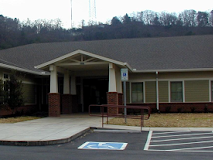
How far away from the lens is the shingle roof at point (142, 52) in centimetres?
2386

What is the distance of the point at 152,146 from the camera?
32.2ft

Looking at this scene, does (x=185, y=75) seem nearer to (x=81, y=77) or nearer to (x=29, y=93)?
(x=81, y=77)

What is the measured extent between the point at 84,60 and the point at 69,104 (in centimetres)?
421

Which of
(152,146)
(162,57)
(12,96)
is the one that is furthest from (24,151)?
(162,57)

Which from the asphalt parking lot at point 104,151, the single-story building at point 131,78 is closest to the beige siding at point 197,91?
the single-story building at point 131,78

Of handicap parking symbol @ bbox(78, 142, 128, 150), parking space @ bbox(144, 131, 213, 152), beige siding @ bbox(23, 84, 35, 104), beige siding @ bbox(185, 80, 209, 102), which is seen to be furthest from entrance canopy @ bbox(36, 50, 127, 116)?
handicap parking symbol @ bbox(78, 142, 128, 150)

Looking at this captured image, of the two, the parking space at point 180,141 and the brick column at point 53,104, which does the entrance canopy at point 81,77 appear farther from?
the parking space at point 180,141

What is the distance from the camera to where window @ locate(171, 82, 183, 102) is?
23.5 metres

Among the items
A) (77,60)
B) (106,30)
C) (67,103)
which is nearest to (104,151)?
(77,60)

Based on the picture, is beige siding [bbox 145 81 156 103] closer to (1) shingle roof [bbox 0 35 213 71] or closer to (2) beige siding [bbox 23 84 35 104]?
(1) shingle roof [bbox 0 35 213 71]

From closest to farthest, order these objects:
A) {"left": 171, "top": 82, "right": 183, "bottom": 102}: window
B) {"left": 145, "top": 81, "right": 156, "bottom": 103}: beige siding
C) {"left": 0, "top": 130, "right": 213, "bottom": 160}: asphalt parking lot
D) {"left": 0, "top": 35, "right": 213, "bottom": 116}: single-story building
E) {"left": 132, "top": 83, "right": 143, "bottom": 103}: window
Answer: {"left": 0, "top": 130, "right": 213, "bottom": 160}: asphalt parking lot
{"left": 0, "top": 35, "right": 213, "bottom": 116}: single-story building
{"left": 171, "top": 82, "right": 183, "bottom": 102}: window
{"left": 145, "top": 81, "right": 156, "bottom": 103}: beige siding
{"left": 132, "top": 83, "right": 143, "bottom": 103}: window

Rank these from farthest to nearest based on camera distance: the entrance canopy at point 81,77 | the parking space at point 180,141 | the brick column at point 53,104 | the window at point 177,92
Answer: the window at point 177,92 < the brick column at point 53,104 < the entrance canopy at point 81,77 < the parking space at point 180,141

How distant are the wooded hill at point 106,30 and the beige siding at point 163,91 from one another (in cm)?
2687

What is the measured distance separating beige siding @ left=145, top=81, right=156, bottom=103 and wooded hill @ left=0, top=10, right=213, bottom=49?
27.0m
